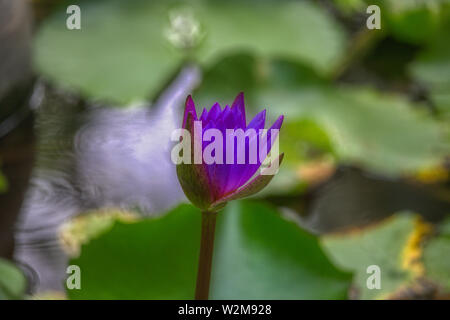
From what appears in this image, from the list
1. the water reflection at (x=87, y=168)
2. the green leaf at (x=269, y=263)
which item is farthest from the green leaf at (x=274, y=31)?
the green leaf at (x=269, y=263)

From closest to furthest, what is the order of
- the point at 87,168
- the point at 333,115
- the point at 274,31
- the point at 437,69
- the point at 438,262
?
the point at 438,262 → the point at 87,168 → the point at 333,115 → the point at 437,69 → the point at 274,31

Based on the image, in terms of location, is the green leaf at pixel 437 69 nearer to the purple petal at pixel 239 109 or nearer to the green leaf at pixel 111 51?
the green leaf at pixel 111 51

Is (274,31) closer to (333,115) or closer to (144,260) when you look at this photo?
(333,115)

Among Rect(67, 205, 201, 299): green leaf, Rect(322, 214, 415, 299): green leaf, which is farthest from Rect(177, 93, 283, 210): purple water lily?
Rect(322, 214, 415, 299): green leaf

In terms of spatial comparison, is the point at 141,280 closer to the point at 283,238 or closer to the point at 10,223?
the point at 283,238

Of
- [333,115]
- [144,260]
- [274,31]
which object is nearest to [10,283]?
[144,260]

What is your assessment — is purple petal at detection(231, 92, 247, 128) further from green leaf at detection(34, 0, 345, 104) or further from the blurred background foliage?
green leaf at detection(34, 0, 345, 104)
